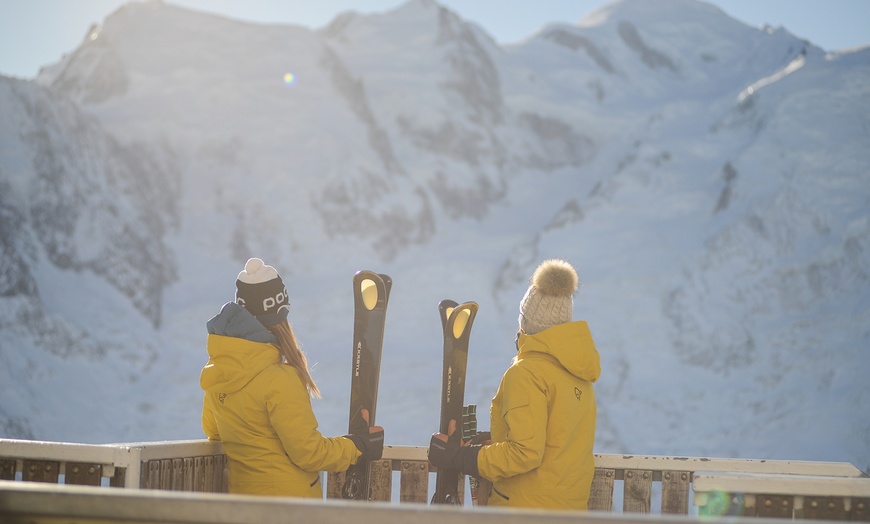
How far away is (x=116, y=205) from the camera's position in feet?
72.2

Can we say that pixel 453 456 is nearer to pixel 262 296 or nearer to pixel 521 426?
pixel 521 426

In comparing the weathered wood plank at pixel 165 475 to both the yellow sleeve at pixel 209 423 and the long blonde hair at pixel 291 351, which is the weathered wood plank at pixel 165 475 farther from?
the long blonde hair at pixel 291 351

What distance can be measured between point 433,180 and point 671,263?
735 cm

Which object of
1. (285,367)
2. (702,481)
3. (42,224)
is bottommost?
(702,481)

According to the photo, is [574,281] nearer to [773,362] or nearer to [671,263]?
[773,362]

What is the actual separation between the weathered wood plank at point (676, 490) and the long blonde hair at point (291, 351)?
147cm

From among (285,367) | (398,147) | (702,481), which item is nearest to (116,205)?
(398,147)

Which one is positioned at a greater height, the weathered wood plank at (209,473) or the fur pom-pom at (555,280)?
the fur pom-pom at (555,280)

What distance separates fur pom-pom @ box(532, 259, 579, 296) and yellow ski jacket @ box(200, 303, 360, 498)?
1006 mm

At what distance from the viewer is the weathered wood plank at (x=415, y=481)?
401 centimetres

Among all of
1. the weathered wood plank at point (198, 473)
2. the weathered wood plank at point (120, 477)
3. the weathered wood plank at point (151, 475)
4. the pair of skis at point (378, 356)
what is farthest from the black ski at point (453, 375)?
the weathered wood plank at point (120, 477)

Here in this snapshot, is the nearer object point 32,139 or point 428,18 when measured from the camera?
point 32,139

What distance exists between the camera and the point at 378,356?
14.5 ft

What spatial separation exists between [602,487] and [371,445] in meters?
0.99
